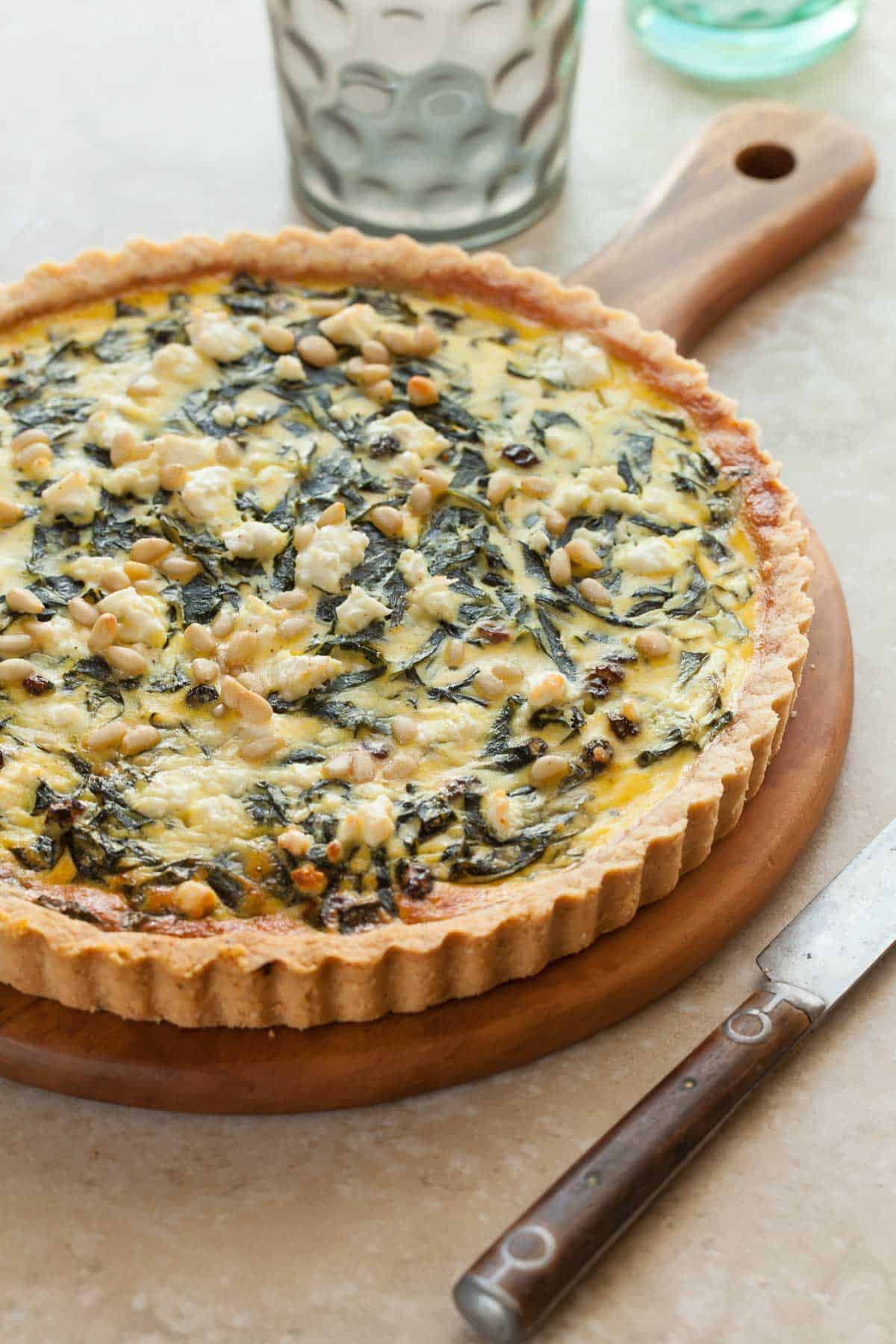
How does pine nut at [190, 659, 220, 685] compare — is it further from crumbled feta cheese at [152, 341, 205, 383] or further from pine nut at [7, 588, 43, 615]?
crumbled feta cheese at [152, 341, 205, 383]

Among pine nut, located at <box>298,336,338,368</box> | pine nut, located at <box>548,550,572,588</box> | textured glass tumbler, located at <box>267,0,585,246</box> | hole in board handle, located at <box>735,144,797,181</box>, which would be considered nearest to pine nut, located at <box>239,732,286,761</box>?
pine nut, located at <box>548,550,572,588</box>

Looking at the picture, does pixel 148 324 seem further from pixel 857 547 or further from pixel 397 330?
pixel 857 547

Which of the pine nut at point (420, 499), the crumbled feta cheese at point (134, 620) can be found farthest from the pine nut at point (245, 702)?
the pine nut at point (420, 499)

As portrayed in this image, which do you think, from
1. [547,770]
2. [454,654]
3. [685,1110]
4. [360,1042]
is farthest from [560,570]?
[685,1110]

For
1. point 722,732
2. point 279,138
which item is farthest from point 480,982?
point 279,138

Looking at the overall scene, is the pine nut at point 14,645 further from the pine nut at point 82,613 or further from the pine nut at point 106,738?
the pine nut at point 106,738
